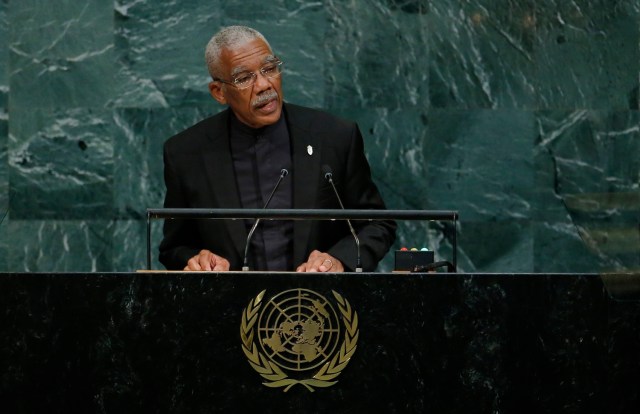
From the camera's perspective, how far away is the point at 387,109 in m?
7.58

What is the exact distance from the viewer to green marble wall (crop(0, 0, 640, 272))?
7512mm

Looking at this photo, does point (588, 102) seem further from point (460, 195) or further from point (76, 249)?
point (76, 249)

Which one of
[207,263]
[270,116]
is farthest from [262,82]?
[207,263]

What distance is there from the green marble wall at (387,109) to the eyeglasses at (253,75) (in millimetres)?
1964

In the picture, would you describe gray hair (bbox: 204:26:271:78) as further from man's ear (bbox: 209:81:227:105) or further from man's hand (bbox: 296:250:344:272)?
man's hand (bbox: 296:250:344:272)

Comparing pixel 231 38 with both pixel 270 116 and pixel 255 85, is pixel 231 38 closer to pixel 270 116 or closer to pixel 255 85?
pixel 255 85

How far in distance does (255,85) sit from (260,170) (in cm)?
36
